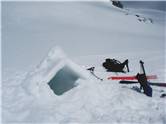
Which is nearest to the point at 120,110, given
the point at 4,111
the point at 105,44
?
the point at 4,111

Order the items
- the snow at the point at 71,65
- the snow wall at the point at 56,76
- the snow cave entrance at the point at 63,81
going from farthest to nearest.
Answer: the snow cave entrance at the point at 63,81 → the snow wall at the point at 56,76 → the snow at the point at 71,65

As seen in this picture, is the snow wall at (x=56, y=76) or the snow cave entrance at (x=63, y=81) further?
the snow cave entrance at (x=63, y=81)

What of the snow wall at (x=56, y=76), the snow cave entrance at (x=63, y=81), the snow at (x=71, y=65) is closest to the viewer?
the snow at (x=71, y=65)

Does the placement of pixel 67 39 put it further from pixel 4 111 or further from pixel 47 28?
pixel 4 111

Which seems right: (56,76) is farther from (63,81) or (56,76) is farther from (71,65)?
(71,65)

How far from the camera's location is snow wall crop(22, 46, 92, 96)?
27.6ft

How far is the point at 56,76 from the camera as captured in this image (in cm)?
886

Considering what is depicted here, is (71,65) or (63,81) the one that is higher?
(71,65)

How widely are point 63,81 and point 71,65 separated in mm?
498

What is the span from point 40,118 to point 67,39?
12.3 metres

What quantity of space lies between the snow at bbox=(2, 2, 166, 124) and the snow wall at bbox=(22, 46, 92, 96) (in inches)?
1.0

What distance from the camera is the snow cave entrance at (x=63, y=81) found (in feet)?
28.4

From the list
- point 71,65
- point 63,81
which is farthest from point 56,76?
point 71,65

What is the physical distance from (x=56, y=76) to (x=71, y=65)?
0.53m
